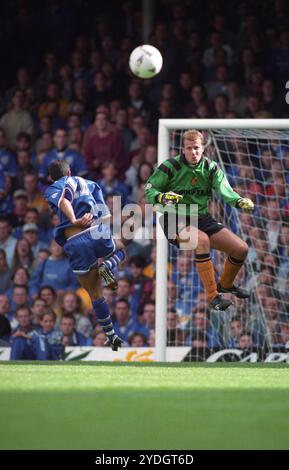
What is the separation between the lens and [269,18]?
14.8 meters

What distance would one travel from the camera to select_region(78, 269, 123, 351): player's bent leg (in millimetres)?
10094

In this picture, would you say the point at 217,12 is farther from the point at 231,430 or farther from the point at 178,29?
the point at 231,430

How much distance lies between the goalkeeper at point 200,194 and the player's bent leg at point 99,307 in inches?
32.9

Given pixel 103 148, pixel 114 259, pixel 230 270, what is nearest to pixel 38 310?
pixel 103 148

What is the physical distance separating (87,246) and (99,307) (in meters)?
0.60

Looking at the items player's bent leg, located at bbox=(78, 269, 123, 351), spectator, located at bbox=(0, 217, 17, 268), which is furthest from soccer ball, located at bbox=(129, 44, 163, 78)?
spectator, located at bbox=(0, 217, 17, 268)

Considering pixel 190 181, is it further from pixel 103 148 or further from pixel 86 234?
pixel 103 148

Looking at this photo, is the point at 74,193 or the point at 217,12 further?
the point at 217,12

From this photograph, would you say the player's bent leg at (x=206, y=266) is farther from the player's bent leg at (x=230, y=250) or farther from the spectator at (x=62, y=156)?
the spectator at (x=62, y=156)

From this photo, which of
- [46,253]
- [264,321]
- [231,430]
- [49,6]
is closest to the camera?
[231,430]

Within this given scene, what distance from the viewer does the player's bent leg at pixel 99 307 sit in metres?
10.1

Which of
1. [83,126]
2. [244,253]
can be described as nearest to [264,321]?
[244,253]

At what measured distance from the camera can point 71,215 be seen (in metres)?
9.86

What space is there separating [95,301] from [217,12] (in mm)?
6382
